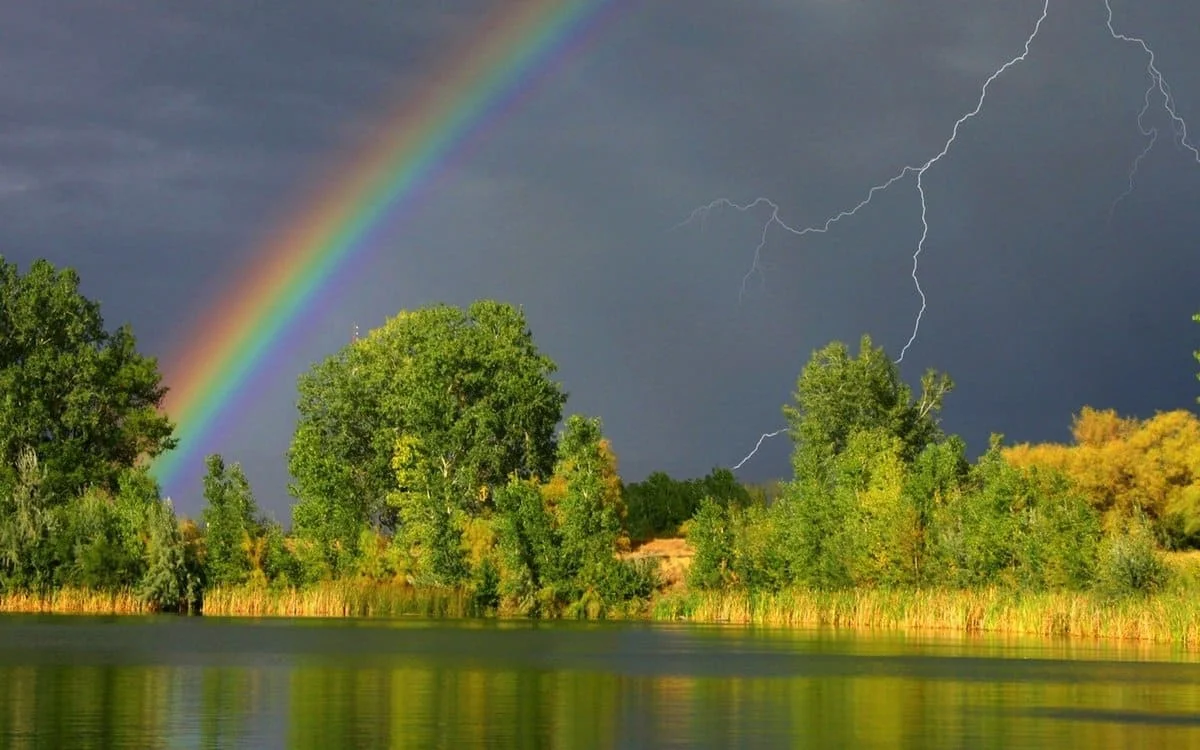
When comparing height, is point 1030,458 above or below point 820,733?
above

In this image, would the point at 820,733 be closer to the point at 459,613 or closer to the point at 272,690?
the point at 272,690

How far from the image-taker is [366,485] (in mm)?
114875

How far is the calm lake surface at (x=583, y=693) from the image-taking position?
25.4 metres

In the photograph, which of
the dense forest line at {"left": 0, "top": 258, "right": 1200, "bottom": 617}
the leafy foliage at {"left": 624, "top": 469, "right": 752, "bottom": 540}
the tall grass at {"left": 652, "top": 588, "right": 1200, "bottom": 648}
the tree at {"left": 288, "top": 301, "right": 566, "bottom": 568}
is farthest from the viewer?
the leafy foliage at {"left": 624, "top": 469, "right": 752, "bottom": 540}

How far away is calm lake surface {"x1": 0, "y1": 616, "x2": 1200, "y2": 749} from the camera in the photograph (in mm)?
25391

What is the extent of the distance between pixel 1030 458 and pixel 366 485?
46.1m

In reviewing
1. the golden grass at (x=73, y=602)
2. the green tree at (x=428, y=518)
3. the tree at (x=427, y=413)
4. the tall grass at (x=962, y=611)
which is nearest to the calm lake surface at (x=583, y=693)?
the tall grass at (x=962, y=611)

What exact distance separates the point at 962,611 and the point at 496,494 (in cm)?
3121

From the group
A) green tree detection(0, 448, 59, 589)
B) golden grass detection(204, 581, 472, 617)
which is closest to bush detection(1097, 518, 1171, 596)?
golden grass detection(204, 581, 472, 617)

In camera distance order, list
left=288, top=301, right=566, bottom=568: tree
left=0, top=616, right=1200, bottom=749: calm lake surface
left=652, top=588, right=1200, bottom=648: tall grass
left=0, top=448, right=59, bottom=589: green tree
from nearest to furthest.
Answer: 1. left=0, top=616, right=1200, bottom=749: calm lake surface
2. left=652, top=588, right=1200, bottom=648: tall grass
3. left=0, top=448, right=59, bottom=589: green tree
4. left=288, top=301, right=566, bottom=568: tree

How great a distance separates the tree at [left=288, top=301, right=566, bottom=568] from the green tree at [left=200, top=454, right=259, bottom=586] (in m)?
3.91

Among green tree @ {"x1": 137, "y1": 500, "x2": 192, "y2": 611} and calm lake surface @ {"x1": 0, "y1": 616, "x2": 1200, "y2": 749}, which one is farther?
green tree @ {"x1": 137, "y1": 500, "x2": 192, "y2": 611}

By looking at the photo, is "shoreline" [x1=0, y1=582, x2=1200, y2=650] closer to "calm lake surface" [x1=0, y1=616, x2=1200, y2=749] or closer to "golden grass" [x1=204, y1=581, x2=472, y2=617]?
"golden grass" [x1=204, y1=581, x2=472, y2=617]

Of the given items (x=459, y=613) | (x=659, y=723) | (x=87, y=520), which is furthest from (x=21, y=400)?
(x=659, y=723)
